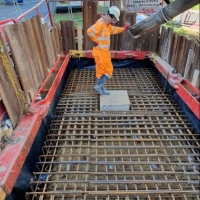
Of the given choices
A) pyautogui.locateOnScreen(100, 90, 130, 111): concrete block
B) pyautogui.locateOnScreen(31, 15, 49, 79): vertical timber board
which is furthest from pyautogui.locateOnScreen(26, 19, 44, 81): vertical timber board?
pyautogui.locateOnScreen(100, 90, 130, 111): concrete block

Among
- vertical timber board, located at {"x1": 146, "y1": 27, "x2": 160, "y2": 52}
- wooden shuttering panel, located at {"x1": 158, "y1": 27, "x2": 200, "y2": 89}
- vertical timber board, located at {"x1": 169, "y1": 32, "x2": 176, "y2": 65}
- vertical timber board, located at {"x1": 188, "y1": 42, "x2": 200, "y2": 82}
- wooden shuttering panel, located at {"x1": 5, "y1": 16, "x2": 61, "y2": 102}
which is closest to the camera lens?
wooden shuttering panel, located at {"x1": 5, "y1": 16, "x2": 61, "y2": 102}

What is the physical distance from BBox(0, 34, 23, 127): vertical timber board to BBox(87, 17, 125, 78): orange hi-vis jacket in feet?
6.26

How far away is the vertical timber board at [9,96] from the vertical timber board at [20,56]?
26 cm

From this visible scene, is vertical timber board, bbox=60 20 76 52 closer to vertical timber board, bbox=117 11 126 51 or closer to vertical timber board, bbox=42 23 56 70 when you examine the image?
vertical timber board, bbox=42 23 56 70

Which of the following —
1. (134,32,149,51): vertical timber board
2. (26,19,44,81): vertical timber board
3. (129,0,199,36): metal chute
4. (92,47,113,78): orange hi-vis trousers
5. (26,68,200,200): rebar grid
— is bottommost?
(26,68,200,200): rebar grid

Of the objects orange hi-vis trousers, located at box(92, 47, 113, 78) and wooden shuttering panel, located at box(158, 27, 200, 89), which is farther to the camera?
orange hi-vis trousers, located at box(92, 47, 113, 78)

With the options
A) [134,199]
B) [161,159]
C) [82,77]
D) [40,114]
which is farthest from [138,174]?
[82,77]

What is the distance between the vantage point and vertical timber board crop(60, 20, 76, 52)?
6.03 m

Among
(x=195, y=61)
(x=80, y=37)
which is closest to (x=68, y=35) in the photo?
(x=80, y=37)

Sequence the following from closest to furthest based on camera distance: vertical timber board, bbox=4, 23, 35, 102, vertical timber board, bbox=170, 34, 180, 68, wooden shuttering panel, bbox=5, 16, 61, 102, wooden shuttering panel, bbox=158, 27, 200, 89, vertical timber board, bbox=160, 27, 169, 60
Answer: vertical timber board, bbox=4, 23, 35, 102
wooden shuttering panel, bbox=5, 16, 61, 102
wooden shuttering panel, bbox=158, 27, 200, 89
vertical timber board, bbox=170, 34, 180, 68
vertical timber board, bbox=160, 27, 169, 60

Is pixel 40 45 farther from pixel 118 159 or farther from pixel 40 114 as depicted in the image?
pixel 118 159

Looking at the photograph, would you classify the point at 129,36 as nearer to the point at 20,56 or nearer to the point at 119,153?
the point at 20,56

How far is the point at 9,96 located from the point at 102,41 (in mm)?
2278

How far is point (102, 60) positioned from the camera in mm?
4254
